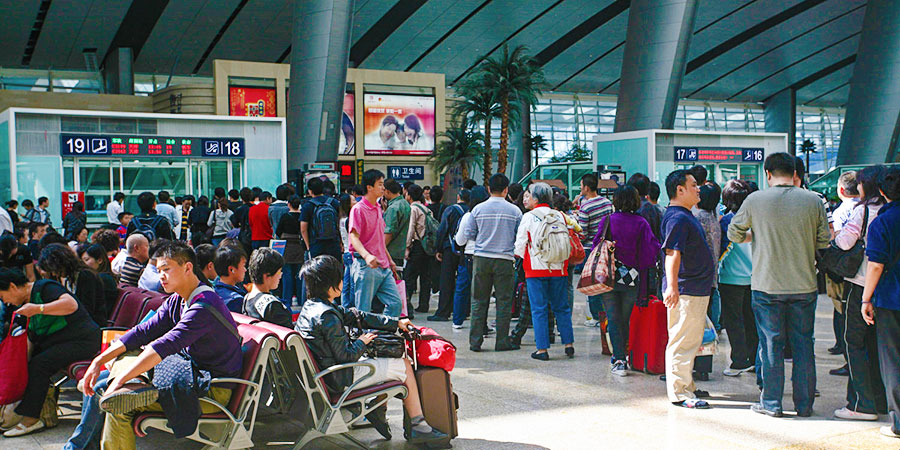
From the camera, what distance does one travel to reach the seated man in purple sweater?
3.50 metres

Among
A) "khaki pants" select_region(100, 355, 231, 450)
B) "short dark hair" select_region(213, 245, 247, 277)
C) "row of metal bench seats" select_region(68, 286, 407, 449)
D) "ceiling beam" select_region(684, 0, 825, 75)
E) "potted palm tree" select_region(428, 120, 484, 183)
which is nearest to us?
"khaki pants" select_region(100, 355, 231, 450)

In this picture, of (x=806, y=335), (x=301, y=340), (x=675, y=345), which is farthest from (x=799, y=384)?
(x=301, y=340)

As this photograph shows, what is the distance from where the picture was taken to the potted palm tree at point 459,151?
32.4 m

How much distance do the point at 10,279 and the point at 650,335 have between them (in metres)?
4.65

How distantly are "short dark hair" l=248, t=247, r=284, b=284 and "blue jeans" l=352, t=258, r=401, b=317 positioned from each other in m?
1.93

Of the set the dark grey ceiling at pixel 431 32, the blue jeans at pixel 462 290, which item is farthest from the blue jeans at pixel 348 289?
the dark grey ceiling at pixel 431 32

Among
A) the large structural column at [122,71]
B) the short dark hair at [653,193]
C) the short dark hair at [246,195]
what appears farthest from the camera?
the large structural column at [122,71]

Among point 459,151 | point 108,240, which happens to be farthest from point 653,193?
point 459,151

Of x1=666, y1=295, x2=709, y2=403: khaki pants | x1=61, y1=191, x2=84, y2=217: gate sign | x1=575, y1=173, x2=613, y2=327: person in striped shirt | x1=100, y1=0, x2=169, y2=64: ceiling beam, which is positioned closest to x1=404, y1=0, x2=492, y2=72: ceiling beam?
x1=100, y1=0, x2=169, y2=64: ceiling beam

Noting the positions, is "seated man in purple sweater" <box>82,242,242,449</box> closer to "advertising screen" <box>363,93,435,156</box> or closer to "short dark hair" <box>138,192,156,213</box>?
"short dark hair" <box>138,192,156,213</box>

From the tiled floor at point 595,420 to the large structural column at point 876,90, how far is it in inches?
849

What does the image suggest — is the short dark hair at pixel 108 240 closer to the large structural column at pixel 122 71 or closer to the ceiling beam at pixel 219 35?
the ceiling beam at pixel 219 35

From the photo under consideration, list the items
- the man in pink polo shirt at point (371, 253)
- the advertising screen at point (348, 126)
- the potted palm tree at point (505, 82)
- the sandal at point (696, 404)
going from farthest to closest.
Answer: the potted palm tree at point (505, 82)
the advertising screen at point (348, 126)
the man in pink polo shirt at point (371, 253)
the sandal at point (696, 404)

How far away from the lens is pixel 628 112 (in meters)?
21.4
